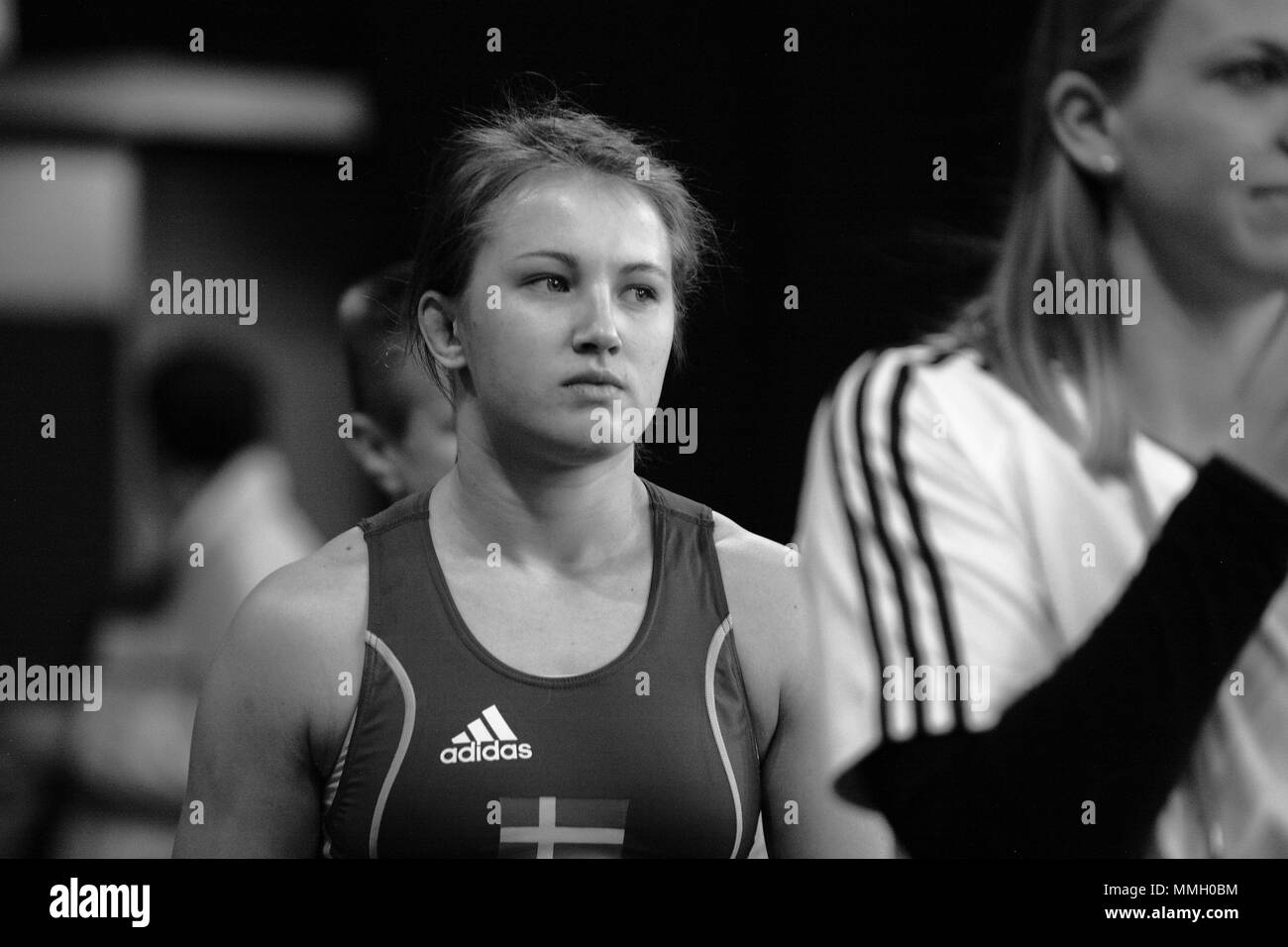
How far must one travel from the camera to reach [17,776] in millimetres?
2133

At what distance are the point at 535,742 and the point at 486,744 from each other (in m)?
0.07

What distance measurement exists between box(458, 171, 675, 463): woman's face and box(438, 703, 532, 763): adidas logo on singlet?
39 centimetres

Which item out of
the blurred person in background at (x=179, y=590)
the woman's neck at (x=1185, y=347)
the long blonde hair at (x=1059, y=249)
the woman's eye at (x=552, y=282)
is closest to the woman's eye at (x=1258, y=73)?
the long blonde hair at (x=1059, y=249)

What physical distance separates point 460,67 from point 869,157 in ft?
2.14

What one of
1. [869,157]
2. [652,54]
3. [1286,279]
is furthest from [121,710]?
[1286,279]

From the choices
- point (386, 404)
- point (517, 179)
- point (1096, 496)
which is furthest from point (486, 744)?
point (1096, 496)

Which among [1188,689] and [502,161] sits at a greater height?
[502,161]

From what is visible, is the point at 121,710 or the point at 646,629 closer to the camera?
the point at 646,629

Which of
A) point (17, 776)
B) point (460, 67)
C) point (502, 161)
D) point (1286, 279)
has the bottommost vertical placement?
point (17, 776)

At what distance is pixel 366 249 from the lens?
2133mm

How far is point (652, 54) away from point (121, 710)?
1301 millimetres

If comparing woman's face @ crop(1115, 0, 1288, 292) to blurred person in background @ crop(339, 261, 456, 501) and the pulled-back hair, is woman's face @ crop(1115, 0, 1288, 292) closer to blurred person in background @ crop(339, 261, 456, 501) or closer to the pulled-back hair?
the pulled-back hair

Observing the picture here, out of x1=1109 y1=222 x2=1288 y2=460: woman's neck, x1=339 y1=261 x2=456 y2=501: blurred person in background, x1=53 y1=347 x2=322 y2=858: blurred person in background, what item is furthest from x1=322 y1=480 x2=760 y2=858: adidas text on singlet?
x1=1109 y1=222 x2=1288 y2=460: woman's neck
